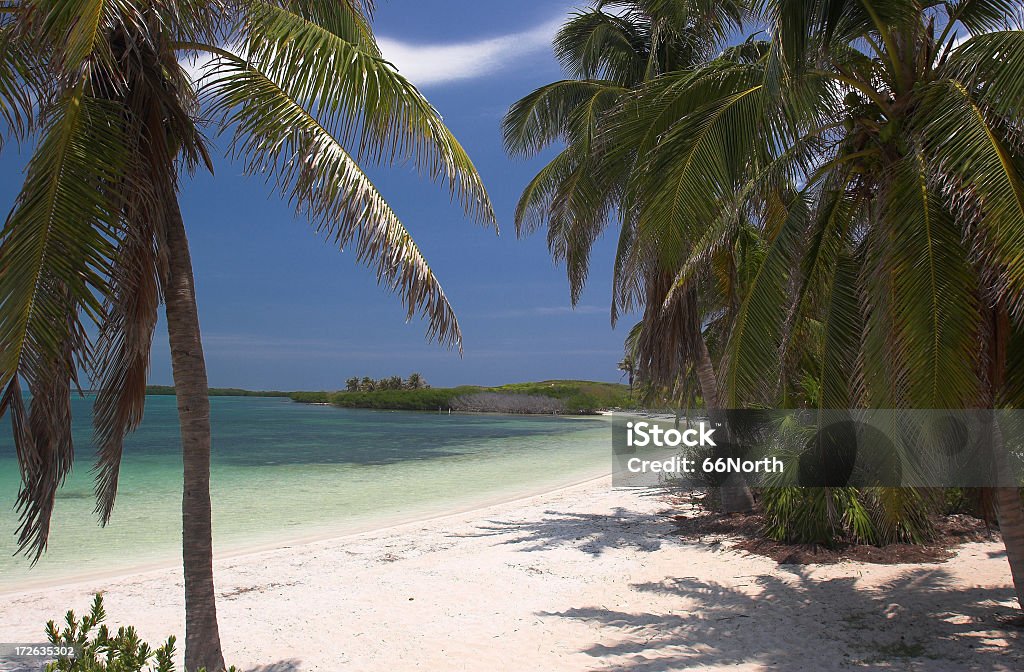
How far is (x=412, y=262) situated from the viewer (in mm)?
4418

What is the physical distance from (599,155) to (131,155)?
6.10 metres

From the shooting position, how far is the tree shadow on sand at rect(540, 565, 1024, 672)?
502 cm

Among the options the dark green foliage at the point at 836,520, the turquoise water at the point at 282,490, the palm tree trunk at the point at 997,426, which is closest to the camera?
the palm tree trunk at the point at 997,426

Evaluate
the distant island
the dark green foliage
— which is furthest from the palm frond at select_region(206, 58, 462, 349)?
the distant island

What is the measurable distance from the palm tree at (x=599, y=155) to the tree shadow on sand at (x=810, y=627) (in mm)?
3412

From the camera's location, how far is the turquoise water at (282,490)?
37.0 feet

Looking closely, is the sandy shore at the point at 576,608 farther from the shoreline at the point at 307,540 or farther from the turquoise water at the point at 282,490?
the turquoise water at the point at 282,490

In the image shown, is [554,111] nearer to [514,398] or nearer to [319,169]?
[319,169]

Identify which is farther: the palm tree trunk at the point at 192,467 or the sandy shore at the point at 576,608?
the sandy shore at the point at 576,608

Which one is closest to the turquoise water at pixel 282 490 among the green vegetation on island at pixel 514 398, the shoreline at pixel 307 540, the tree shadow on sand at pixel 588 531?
the shoreline at pixel 307 540

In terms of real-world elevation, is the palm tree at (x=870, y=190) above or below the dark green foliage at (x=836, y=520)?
above

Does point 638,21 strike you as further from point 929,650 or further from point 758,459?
point 929,650

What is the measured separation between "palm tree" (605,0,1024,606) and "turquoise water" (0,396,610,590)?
9.42 meters

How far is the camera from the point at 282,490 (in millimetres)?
18125
